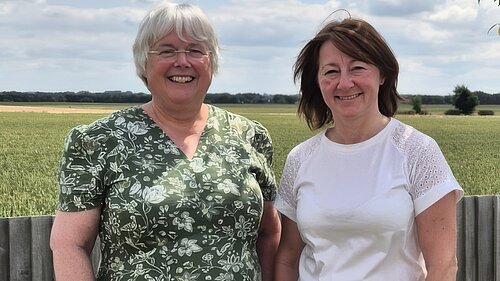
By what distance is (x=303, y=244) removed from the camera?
2.61 meters

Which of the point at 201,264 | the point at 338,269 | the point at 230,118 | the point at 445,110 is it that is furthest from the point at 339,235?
the point at 445,110

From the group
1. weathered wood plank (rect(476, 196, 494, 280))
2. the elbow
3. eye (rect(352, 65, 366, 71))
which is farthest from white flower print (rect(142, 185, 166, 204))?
weathered wood plank (rect(476, 196, 494, 280))

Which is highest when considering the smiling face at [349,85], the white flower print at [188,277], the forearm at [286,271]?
the smiling face at [349,85]

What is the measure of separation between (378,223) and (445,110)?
7120cm

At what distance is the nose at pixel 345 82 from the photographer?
227cm

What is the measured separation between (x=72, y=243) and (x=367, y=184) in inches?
43.4

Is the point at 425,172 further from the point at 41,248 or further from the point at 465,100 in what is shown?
the point at 465,100

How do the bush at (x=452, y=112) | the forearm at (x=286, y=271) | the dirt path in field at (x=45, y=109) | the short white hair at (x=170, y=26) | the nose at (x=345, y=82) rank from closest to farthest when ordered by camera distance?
the nose at (x=345, y=82) < the short white hair at (x=170, y=26) < the forearm at (x=286, y=271) < the dirt path in field at (x=45, y=109) < the bush at (x=452, y=112)

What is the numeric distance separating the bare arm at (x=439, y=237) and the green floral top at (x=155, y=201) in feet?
2.28

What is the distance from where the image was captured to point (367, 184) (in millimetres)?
2279

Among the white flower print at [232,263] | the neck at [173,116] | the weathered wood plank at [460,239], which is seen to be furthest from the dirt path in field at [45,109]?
the white flower print at [232,263]

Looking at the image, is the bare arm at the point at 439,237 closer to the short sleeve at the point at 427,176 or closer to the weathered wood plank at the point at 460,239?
the short sleeve at the point at 427,176

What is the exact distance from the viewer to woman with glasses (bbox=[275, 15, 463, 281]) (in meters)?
2.18

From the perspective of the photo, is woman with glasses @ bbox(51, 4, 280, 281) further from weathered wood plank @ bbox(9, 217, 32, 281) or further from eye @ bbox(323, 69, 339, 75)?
weathered wood plank @ bbox(9, 217, 32, 281)
